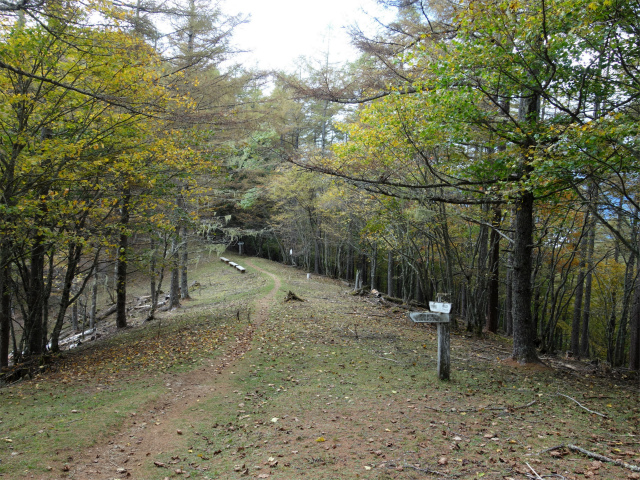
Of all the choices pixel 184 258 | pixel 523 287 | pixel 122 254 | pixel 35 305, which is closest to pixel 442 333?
pixel 523 287

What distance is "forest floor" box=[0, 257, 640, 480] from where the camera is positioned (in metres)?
4.14

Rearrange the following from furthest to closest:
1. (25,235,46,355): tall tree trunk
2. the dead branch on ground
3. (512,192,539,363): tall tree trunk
Answer: (25,235,46,355): tall tree trunk < (512,192,539,363): tall tree trunk < the dead branch on ground

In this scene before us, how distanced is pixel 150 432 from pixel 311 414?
7.36 feet

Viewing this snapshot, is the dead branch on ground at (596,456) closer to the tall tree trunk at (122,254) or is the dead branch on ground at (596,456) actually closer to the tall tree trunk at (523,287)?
the tall tree trunk at (523,287)

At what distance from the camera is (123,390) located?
6.90m

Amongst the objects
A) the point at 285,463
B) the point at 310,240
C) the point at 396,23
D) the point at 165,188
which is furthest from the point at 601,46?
the point at 310,240

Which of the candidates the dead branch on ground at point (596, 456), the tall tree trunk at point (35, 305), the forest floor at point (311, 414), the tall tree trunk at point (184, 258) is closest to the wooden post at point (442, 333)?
the forest floor at point (311, 414)

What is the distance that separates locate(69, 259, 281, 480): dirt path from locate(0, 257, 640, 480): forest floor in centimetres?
2

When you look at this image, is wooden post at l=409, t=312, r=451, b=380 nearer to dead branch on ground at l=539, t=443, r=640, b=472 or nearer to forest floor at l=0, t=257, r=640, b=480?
forest floor at l=0, t=257, r=640, b=480

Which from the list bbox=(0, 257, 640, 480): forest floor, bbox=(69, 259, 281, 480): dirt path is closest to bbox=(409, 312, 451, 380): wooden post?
bbox=(0, 257, 640, 480): forest floor

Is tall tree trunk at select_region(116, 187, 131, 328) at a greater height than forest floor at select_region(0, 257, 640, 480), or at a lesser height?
greater

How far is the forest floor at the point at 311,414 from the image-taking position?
13.6ft

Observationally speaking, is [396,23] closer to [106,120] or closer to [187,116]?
[187,116]

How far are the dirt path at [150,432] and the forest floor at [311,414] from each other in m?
0.02
